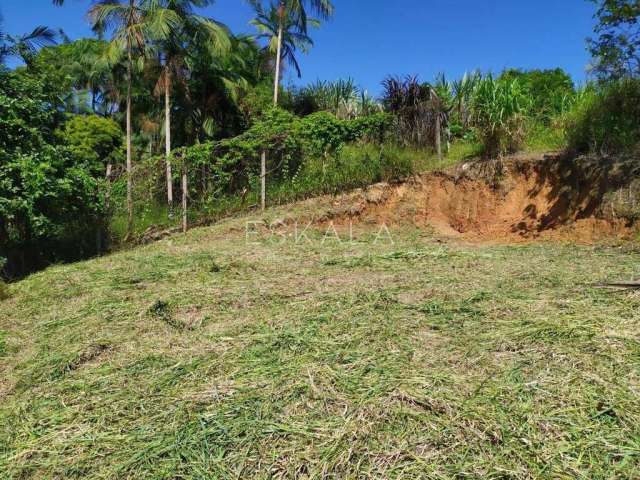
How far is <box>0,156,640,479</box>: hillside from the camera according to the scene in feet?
6.02

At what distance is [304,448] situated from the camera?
1882 mm

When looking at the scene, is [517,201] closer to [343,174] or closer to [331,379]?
[343,174]

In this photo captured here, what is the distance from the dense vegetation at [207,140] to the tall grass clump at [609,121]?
0.02 metres

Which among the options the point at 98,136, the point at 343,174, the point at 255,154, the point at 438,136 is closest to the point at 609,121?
the point at 438,136

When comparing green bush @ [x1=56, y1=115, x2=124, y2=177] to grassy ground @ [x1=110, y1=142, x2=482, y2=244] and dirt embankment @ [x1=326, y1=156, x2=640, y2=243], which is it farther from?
dirt embankment @ [x1=326, y1=156, x2=640, y2=243]

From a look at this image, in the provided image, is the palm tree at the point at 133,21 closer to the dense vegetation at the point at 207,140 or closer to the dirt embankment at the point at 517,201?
the dense vegetation at the point at 207,140

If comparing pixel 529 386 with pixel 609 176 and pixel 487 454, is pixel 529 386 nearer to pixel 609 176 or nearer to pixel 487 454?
pixel 487 454

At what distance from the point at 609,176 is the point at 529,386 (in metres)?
6.39

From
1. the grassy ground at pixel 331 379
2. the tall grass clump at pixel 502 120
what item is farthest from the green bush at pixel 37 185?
the tall grass clump at pixel 502 120

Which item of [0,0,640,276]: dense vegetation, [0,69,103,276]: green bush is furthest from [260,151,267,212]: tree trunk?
→ [0,69,103,276]: green bush

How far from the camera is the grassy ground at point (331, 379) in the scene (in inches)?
72.1

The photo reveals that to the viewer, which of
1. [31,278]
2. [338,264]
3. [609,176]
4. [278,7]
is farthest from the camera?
[278,7]

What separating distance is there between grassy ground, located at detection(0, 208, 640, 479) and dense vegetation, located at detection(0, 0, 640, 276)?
3561mm

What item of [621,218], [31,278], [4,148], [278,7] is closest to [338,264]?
[31,278]
